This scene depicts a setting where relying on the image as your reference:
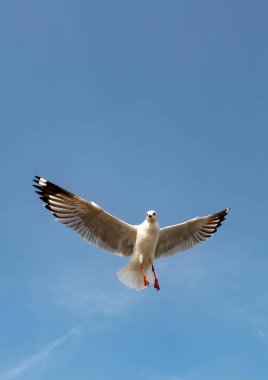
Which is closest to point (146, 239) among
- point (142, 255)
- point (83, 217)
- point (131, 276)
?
point (142, 255)

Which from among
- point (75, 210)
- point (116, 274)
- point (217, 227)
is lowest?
point (116, 274)

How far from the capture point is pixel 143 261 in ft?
38.2

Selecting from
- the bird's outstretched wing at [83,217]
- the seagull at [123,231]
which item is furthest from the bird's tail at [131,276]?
the bird's outstretched wing at [83,217]

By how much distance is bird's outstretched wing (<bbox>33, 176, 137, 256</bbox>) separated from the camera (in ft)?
36.8

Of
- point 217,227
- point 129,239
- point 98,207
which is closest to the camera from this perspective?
point 98,207

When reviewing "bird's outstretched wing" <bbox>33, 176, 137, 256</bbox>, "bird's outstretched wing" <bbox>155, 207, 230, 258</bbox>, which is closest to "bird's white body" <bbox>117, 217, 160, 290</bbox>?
"bird's outstretched wing" <bbox>33, 176, 137, 256</bbox>

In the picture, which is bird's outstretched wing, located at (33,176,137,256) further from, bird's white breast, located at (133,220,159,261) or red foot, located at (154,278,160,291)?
red foot, located at (154,278,160,291)

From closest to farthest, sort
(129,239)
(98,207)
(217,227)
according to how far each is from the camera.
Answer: (98,207)
(129,239)
(217,227)

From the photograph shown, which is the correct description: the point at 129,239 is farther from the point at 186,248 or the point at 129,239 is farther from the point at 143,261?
the point at 186,248

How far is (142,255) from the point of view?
37.9 ft

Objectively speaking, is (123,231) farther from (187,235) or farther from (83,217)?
(187,235)

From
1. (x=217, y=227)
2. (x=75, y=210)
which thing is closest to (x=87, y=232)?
(x=75, y=210)

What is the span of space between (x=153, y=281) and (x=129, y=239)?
1.07 meters

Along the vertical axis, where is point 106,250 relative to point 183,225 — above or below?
below
